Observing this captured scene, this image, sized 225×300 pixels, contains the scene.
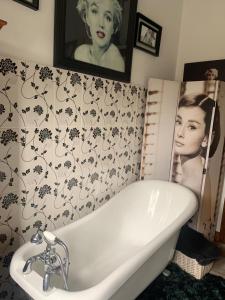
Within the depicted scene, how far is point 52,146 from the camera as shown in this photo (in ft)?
4.40

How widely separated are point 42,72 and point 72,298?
3.46 ft

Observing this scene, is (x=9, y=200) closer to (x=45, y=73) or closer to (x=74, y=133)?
(x=74, y=133)

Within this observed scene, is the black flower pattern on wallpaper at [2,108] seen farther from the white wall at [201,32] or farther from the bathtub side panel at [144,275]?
the white wall at [201,32]

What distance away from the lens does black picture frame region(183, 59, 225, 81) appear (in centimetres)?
202

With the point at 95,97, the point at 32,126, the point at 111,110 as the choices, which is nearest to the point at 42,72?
the point at 32,126

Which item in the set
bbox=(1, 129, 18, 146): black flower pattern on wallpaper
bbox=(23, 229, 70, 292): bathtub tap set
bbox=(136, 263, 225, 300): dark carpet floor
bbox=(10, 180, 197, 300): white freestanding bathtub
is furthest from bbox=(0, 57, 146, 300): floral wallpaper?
bbox=(136, 263, 225, 300): dark carpet floor

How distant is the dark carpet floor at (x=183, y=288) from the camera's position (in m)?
1.52

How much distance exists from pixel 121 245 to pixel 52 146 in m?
0.90

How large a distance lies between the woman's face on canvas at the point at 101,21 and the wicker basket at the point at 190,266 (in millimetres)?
1661

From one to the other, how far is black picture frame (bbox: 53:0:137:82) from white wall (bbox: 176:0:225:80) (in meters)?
0.81

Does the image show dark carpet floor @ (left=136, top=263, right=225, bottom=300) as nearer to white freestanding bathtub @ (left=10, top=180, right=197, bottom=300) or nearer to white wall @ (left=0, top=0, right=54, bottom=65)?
white freestanding bathtub @ (left=10, top=180, right=197, bottom=300)

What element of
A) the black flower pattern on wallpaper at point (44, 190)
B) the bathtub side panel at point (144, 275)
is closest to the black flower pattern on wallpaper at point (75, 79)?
the black flower pattern on wallpaper at point (44, 190)

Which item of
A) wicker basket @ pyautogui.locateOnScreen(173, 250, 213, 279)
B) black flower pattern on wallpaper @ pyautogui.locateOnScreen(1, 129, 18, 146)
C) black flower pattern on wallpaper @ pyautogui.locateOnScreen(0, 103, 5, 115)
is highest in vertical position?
black flower pattern on wallpaper @ pyautogui.locateOnScreen(0, 103, 5, 115)

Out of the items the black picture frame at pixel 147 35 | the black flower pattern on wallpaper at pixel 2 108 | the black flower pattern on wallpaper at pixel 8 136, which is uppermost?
the black picture frame at pixel 147 35
